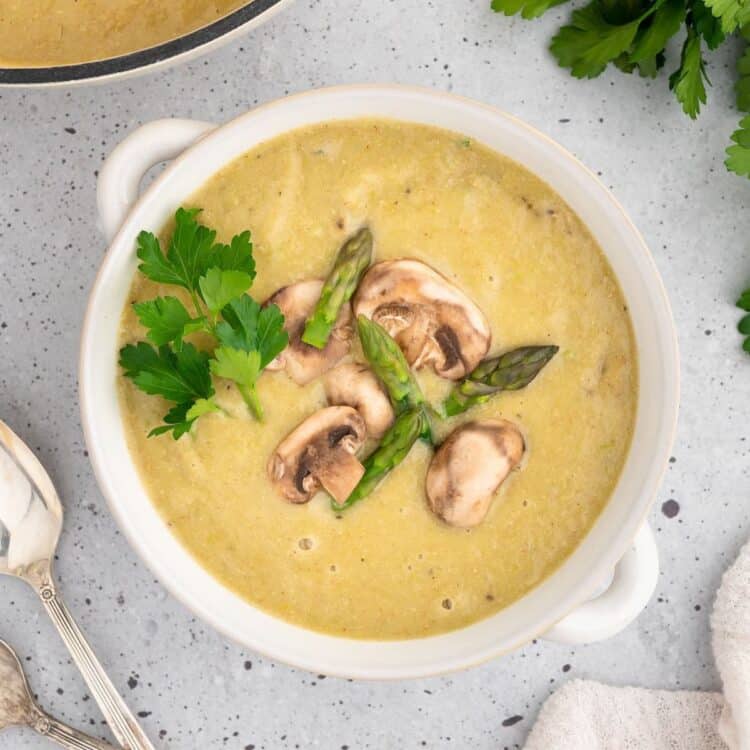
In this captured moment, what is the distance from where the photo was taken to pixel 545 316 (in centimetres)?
150

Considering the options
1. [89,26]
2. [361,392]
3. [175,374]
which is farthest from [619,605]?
[89,26]

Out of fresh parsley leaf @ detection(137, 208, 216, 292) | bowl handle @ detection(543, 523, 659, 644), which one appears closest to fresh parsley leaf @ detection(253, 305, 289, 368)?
fresh parsley leaf @ detection(137, 208, 216, 292)

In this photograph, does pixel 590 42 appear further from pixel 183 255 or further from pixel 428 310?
pixel 183 255

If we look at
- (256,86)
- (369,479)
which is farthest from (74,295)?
(369,479)

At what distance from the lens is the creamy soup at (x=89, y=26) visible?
1600mm

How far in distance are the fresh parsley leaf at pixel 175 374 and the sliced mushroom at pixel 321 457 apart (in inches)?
5.6

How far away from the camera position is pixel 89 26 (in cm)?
162

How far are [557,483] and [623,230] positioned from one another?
38cm

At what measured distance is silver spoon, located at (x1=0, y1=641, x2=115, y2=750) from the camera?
5.88 ft

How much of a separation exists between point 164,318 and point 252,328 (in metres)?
0.13

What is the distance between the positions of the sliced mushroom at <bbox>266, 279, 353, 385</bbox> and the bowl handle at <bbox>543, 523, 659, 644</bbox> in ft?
1.72

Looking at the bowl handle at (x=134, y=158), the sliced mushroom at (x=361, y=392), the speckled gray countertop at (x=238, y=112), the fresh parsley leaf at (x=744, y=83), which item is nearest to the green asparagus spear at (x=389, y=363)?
the sliced mushroom at (x=361, y=392)

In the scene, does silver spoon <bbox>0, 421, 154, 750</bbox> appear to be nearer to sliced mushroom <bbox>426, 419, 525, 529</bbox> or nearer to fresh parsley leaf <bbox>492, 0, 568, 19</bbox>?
sliced mushroom <bbox>426, 419, 525, 529</bbox>

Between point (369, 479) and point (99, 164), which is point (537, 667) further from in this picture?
point (99, 164)
